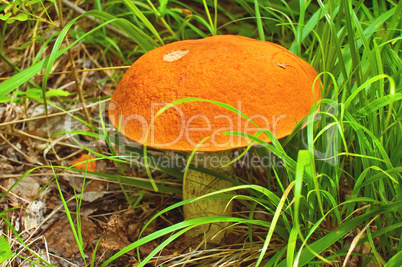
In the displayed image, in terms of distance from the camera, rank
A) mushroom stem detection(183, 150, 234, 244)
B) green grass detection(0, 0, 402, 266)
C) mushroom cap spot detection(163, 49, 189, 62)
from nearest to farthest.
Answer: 1. green grass detection(0, 0, 402, 266)
2. mushroom cap spot detection(163, 49, 189, 62)
3. mushroom stem detection(183, 150, 234, 244)

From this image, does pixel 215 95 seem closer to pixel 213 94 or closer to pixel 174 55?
pixel 213 94

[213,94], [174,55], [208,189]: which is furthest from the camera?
[208,189]

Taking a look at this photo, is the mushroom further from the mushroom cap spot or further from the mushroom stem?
the mushroom stem

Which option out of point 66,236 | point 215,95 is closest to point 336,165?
point 215,95

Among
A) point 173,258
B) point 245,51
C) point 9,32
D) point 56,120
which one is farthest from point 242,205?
point 9,32

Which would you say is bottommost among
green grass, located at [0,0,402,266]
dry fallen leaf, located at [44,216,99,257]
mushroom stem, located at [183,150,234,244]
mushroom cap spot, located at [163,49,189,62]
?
dry fallen leaf, located at [44,216,99,257]

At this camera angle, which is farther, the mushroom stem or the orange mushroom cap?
the mushroom stem

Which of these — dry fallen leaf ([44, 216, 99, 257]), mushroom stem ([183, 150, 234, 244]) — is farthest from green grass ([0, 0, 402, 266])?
dry fallen leaf ([44, 216, 99, 257])
